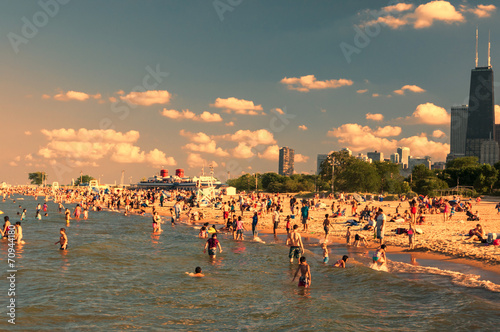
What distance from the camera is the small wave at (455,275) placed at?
1284 cm

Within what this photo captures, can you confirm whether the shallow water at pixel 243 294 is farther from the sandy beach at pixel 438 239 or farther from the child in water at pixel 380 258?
the sandy beach at pixel 438 239

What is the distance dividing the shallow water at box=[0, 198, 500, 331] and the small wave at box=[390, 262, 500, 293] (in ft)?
0.12

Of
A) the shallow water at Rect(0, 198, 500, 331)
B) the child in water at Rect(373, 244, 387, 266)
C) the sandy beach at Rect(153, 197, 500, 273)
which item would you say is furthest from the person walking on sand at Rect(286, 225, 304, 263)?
the sandy beach at Rect(153, 197, 500, 273)

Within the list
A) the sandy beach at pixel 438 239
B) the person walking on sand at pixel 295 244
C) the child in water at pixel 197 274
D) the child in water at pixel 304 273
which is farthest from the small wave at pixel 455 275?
the child in water at pixel 197 274

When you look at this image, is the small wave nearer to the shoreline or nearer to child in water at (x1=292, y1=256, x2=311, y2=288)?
the shoreline

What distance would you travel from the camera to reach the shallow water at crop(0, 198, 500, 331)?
1021cm

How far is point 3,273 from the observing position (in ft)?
51.3

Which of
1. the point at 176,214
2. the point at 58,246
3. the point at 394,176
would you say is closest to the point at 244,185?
the point at 394,176

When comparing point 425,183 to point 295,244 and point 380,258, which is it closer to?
point 380,258

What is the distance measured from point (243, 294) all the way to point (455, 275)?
830cm

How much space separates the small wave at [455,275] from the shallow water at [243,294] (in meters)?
0.04

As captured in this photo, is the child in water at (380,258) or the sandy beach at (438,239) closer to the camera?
the child in water at (380,258)

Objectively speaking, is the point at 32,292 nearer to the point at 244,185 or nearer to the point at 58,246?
the point at 58,246

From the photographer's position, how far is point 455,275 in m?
14.4
